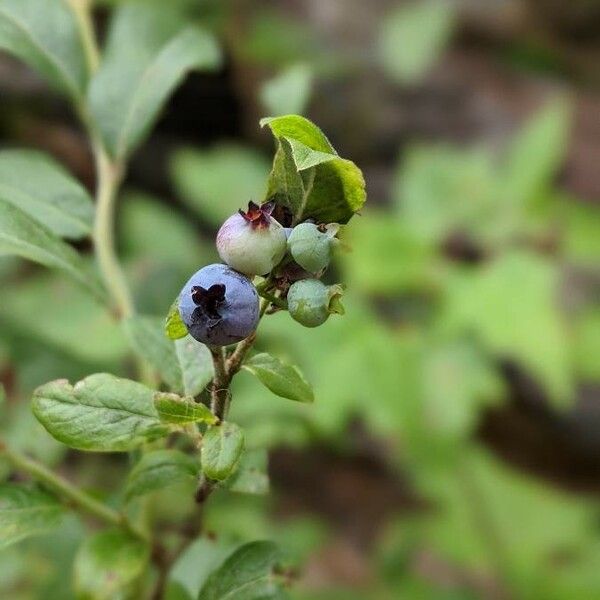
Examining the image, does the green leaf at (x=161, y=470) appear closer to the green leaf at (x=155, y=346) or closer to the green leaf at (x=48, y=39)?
the green leaf at (x=155, y=346)

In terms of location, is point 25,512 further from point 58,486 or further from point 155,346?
point 155,346

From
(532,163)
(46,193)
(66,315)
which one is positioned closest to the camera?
(46,193)

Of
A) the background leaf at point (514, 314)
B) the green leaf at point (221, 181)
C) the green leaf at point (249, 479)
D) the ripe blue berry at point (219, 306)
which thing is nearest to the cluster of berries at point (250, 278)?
the ripe blue berry at point (219, 306)

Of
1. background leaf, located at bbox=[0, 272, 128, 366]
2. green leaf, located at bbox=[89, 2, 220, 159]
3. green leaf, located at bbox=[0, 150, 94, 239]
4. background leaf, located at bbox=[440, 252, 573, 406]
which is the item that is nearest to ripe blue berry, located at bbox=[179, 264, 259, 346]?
green leaf, located at bbox=[0, 150, 94, 239]

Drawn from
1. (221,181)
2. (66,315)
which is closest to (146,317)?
(66,315)

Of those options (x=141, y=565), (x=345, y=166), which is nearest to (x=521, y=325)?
(x=141, y=565)

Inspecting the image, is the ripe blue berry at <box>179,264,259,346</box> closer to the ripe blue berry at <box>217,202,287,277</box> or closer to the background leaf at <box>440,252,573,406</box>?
the ripe blue berry at <box>217,202,287,277</box>
